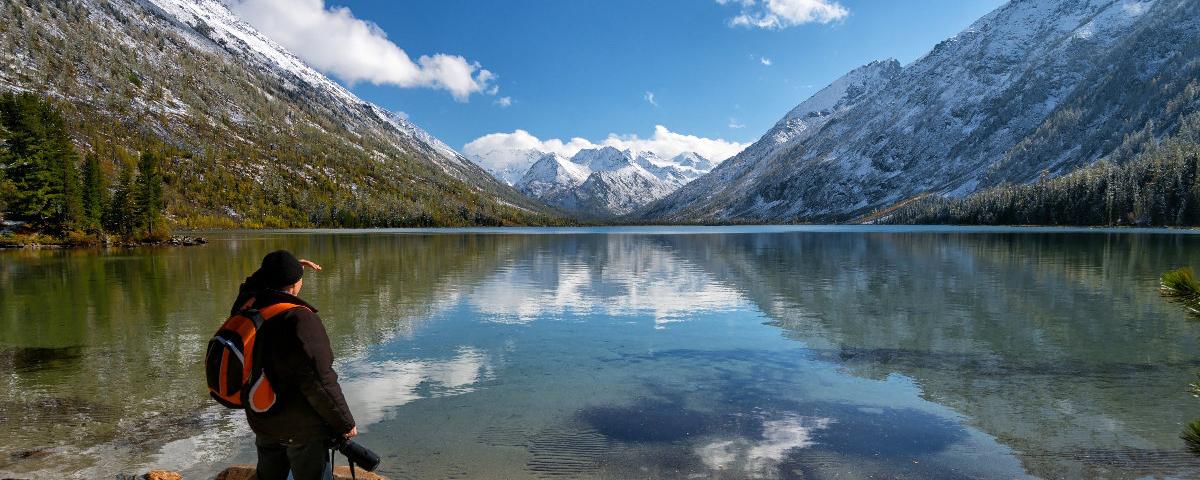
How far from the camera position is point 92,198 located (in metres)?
84.9

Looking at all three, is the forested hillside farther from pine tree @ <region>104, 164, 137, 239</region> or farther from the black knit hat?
pine tree @ <region>104, 164, 137, 239</region>

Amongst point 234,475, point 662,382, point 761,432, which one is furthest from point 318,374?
point 662,382

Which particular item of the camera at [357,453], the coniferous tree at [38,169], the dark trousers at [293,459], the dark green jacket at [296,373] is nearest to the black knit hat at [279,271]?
the dark green jacket at [296,373]

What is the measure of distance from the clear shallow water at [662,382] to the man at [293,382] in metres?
3.94

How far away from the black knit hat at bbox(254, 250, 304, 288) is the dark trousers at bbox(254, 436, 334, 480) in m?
1.70

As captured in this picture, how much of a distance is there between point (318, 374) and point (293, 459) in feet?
4.06

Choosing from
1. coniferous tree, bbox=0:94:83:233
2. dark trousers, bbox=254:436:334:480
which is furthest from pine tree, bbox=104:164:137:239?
dark trousers, bbox=254:436:334:480

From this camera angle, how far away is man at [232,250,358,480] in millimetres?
6195

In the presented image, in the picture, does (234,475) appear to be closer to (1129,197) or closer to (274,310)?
(274,310)

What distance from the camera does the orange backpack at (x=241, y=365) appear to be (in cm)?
618

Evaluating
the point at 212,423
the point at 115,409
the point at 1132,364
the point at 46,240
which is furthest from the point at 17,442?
the point at 46,240

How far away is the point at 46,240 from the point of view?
252 ft

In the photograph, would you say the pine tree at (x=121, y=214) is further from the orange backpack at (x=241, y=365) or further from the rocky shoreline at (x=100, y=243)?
the orange backpack at (x=241, y=365)

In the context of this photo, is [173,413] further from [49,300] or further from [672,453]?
[49,300]
